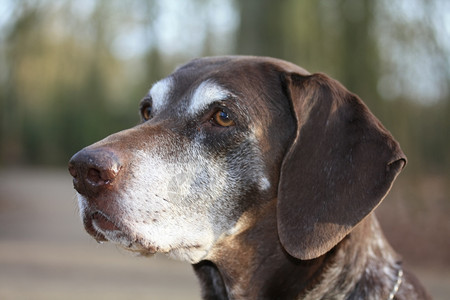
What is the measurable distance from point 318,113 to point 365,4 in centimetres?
929

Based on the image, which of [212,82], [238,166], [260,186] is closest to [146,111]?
[212,82]

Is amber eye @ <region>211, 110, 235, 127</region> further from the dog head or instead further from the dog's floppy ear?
the dog's floppy ear

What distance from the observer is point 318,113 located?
310 centimetres

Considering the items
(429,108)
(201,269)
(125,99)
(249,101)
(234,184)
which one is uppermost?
(249,101)

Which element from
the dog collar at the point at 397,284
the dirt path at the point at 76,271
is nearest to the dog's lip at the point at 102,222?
the dog collar at the point at 397,284

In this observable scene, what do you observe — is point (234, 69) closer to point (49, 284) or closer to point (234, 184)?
point (234, 184)

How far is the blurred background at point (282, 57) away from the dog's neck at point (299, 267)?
15.5 feet

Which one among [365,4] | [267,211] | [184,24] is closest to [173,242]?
[267,211]

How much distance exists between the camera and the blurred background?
352 inches

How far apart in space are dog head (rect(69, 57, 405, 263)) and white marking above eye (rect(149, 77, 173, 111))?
11 cm

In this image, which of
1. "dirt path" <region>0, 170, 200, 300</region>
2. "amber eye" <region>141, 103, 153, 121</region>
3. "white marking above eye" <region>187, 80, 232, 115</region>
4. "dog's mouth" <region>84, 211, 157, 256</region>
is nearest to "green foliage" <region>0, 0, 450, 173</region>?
"dirt path" <region>0, 170, 200, 300</region>

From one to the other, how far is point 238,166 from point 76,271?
6.61m

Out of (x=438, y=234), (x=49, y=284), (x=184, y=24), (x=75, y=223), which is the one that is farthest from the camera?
(x=184, y=24)

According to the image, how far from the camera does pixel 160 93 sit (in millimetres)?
3545
